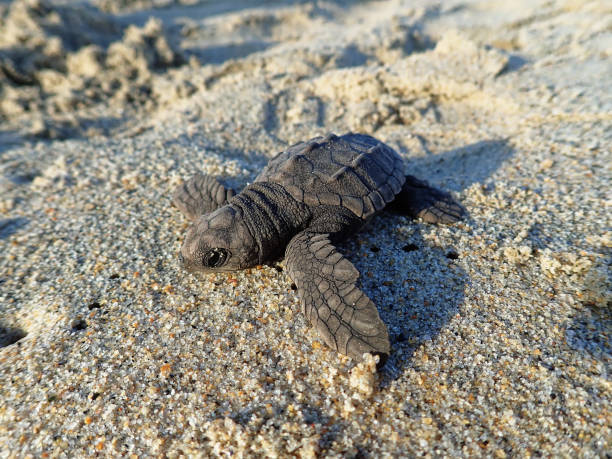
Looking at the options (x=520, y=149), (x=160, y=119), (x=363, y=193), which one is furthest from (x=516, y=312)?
(x=160, y=119)

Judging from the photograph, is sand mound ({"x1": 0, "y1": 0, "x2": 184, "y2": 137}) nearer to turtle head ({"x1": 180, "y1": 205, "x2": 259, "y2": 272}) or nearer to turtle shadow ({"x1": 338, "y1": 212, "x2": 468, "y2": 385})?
turtle head ({"x1": 180, "y1": 205, "x2": 259, "y2": 272})

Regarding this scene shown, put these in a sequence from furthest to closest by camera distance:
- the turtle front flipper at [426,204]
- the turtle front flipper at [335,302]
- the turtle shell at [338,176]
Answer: the turtle front flipper at [426,204] < the turtle shell at [338,176] < the turtle front flipper at [335,302]

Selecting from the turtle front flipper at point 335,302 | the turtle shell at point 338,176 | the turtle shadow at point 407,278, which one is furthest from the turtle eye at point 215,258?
the turtle shadow at point 407,278

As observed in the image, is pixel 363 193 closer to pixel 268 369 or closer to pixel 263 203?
pixel 263 203

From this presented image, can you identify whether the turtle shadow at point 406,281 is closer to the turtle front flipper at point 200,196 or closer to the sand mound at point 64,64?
the turtle front flipper at point 200,196

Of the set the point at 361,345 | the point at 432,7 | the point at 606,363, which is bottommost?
the point at 606,363

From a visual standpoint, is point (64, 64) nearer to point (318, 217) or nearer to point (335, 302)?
point (318, 217)

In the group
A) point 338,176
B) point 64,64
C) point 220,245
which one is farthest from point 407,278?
point 64,64
